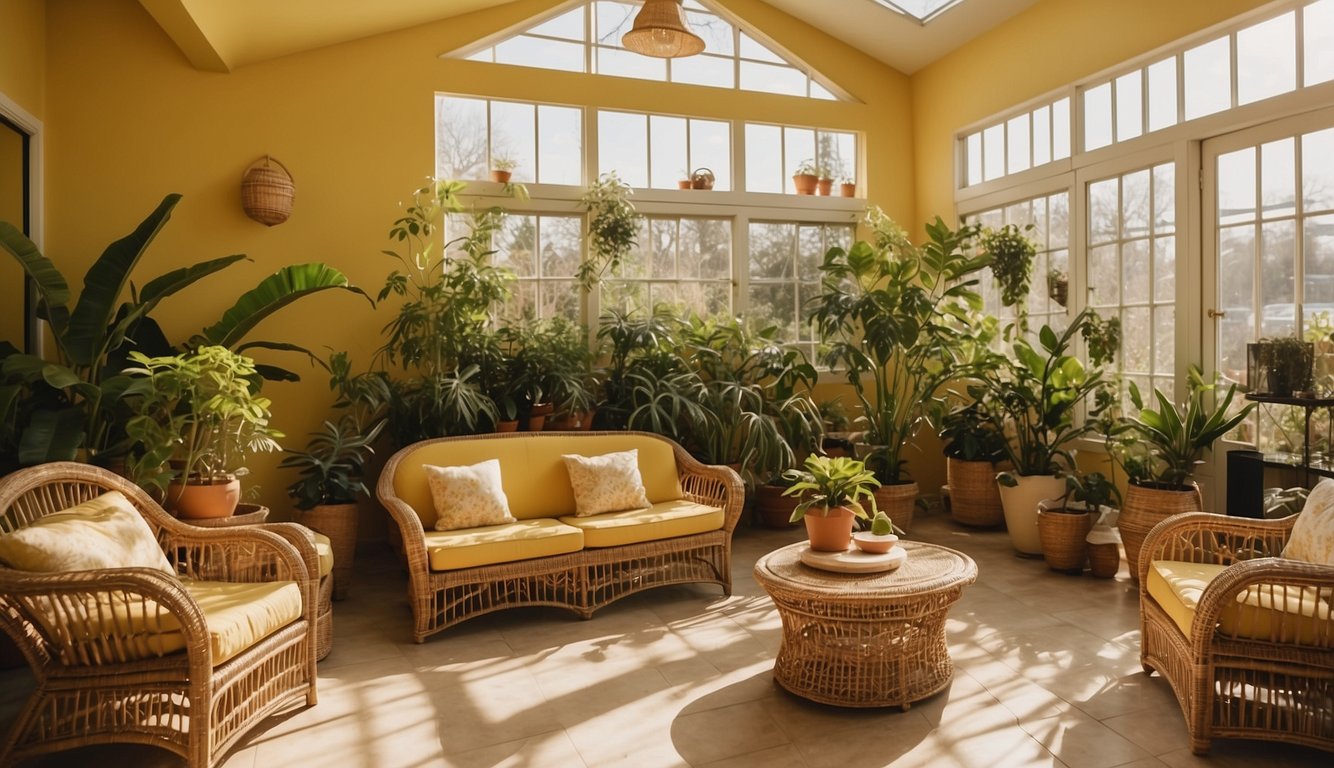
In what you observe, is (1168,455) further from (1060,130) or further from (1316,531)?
(1060,130)

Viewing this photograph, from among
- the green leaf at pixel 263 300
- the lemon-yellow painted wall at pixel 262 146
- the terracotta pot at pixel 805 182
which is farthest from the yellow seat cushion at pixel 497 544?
the terracotta pot at pixel 805 182

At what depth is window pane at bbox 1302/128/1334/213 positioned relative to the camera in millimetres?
4309

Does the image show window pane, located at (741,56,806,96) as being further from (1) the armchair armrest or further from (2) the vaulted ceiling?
(1) the armchair armrest

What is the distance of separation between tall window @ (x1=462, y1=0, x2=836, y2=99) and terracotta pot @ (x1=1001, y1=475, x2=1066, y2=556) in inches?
140

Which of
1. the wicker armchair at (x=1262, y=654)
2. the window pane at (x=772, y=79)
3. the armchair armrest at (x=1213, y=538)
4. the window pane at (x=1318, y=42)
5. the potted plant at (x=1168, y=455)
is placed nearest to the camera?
the wicker armchair at (x=1262, y=654)

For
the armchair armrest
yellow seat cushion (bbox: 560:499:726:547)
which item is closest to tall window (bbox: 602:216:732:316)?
yellow seat cushion (bbox: 560:499:726:547)

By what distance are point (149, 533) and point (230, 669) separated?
75cm

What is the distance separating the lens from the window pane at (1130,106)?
17.6 ft

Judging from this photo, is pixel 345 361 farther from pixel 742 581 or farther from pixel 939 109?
pixel 939 109

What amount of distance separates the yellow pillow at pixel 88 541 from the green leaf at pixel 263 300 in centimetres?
167

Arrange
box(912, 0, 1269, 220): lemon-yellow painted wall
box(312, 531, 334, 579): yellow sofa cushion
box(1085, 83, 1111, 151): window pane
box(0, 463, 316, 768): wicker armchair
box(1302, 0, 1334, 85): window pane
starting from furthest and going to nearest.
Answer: box(1085, 83, 1111, 151): window pane, box(912, 0, 1269, 220): lemon-yellow painted wall, box(1302, 0, 1334, 85): window pane, box(312, 531, 334, 579): yellow sofa cushion, box(0, 463, 316, 768): wicker armchair

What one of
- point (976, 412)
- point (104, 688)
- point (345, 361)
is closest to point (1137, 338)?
point (976, 412)

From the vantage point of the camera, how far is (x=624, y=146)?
6.41 metres

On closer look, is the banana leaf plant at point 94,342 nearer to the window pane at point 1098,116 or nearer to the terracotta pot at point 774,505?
the terracotta pot at point 774,505
